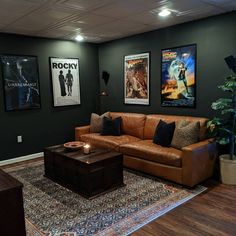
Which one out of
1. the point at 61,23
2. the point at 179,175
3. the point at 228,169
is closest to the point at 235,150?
the point at 228,169

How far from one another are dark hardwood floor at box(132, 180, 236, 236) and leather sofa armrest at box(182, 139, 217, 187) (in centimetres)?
25

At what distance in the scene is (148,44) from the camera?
4754mm

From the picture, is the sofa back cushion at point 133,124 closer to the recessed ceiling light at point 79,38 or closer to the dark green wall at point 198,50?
the dark green wall at point 198,50

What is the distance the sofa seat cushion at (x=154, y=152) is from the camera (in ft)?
10.9

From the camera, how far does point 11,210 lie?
168cm

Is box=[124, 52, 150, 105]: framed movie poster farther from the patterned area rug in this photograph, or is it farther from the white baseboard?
the white baseboard

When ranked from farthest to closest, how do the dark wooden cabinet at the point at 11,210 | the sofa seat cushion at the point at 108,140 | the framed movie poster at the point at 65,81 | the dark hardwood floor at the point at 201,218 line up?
the framed movie poster at the point at 65,81 < the sofa seat cushion at the point at 108,140 < the dark hardwood floor at the point at 201,218 < the dark wooden cabinet at the point at 11,210

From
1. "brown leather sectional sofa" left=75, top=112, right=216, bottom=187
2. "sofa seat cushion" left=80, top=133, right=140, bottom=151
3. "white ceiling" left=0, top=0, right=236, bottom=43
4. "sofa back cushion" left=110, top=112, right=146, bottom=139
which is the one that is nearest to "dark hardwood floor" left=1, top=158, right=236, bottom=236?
"brown leather sectional sofa" left=75, top=112, right=216, bottom=187

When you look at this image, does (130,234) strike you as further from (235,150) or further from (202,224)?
(235,150)

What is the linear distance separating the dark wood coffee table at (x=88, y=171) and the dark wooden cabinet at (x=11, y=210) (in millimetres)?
1308

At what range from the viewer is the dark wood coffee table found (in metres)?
3.05

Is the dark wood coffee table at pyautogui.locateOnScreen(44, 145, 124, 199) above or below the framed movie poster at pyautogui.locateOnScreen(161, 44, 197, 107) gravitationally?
below

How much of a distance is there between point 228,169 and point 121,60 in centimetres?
319

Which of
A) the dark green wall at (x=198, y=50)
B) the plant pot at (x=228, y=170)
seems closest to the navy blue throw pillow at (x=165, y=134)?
the dark green wall at (x=198, y=50)
